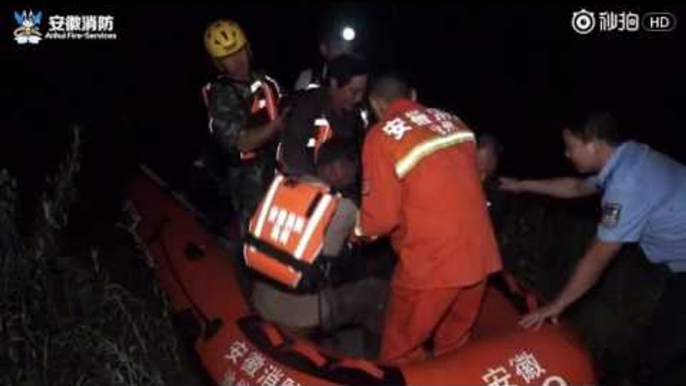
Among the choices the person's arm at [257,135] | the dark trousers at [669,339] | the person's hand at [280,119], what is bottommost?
the dark trousers at [669,339]

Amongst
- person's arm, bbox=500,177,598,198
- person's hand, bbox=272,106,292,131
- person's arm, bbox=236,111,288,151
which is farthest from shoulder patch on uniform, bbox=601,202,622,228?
person's arm, bbox=236,111,288,151

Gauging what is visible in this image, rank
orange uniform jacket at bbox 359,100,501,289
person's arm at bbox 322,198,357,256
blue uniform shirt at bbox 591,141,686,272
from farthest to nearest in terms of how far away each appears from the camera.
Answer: person's arm at bbox 322,198,357,256 < orange uniform jacket at bbox 359,100,501,289 < blue uniform shirt at bbox 591,141,686,272

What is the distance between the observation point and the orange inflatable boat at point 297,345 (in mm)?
4777

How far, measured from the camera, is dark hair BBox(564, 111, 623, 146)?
4789 mm

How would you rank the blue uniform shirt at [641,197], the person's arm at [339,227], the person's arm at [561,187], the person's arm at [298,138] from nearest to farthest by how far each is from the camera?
the blue uniform shirt at [641,197] → the person's arm at [339,227] → the person's arm at [561,187] → the person's arm at [298,138]

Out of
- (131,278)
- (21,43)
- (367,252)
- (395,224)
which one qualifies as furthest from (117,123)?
(395,224)

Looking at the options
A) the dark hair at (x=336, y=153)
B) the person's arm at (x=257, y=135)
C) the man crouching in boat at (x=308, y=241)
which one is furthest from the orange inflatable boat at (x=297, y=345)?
the dark hair at (x=336, y=153)

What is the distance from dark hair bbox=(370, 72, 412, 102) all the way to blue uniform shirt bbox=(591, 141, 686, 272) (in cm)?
98

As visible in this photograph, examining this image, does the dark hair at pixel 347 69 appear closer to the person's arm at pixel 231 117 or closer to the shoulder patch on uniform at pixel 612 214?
the person's arm at pixel 231 117

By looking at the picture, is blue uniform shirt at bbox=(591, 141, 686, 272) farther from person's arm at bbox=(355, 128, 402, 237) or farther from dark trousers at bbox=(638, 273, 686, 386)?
person's arm at bbox=(355, 128, 402, 237)

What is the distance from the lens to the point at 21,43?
10805 millimetres

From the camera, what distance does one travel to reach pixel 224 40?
6.49 m

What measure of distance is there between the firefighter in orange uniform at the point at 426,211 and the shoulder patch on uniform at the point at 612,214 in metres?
0.55

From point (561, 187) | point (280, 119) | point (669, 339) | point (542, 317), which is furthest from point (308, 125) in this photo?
point (669, 339)
